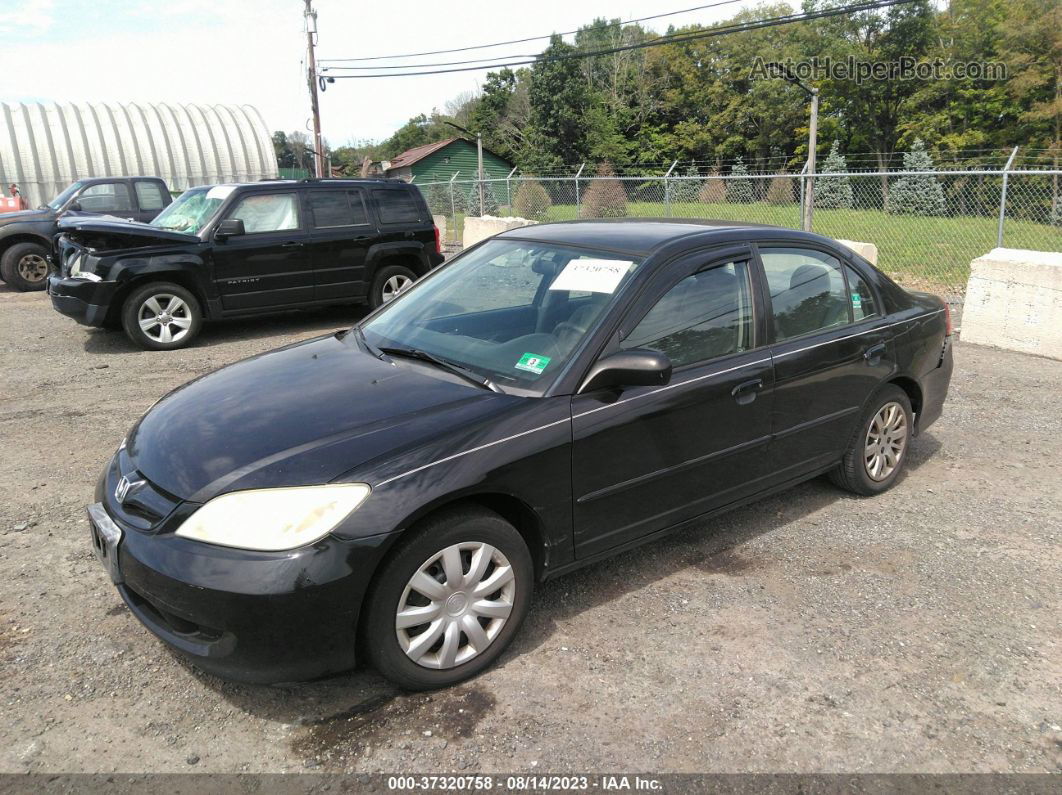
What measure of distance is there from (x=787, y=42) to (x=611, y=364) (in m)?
58.9

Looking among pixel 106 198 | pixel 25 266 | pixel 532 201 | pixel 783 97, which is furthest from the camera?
pixel 783 97

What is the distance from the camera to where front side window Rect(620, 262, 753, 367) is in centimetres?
340

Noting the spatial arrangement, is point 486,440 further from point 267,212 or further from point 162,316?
point 267,212

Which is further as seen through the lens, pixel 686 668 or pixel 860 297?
pixel 860 297

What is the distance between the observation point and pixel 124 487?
2.91m

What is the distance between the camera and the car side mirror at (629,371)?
3.00 metres

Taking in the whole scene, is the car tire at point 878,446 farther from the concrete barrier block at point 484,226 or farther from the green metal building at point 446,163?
the green metal building at point 446,163

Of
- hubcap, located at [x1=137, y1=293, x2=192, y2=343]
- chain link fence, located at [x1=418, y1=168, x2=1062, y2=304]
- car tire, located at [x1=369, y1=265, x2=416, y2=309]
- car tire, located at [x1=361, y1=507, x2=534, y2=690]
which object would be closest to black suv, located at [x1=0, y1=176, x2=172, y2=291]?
hubcap, located at [x1=137, y1=293, x2=192, y2=343]

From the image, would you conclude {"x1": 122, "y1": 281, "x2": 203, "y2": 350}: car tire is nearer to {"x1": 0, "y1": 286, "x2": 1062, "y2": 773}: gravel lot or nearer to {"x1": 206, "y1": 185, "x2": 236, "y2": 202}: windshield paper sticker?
{"x1": 206, "y1": 185, "x2": 236, "y2": 202}: windshield paper sticker

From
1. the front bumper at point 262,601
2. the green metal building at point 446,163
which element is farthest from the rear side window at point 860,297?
the green metal building at point 446,163

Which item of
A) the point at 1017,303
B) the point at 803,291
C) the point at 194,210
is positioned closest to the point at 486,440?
the point at 803,291

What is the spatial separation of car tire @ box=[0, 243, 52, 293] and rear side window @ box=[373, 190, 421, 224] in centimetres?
667

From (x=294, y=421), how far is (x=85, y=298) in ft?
21.2

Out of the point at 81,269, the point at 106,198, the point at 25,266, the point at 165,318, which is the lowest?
the point at 165,318
